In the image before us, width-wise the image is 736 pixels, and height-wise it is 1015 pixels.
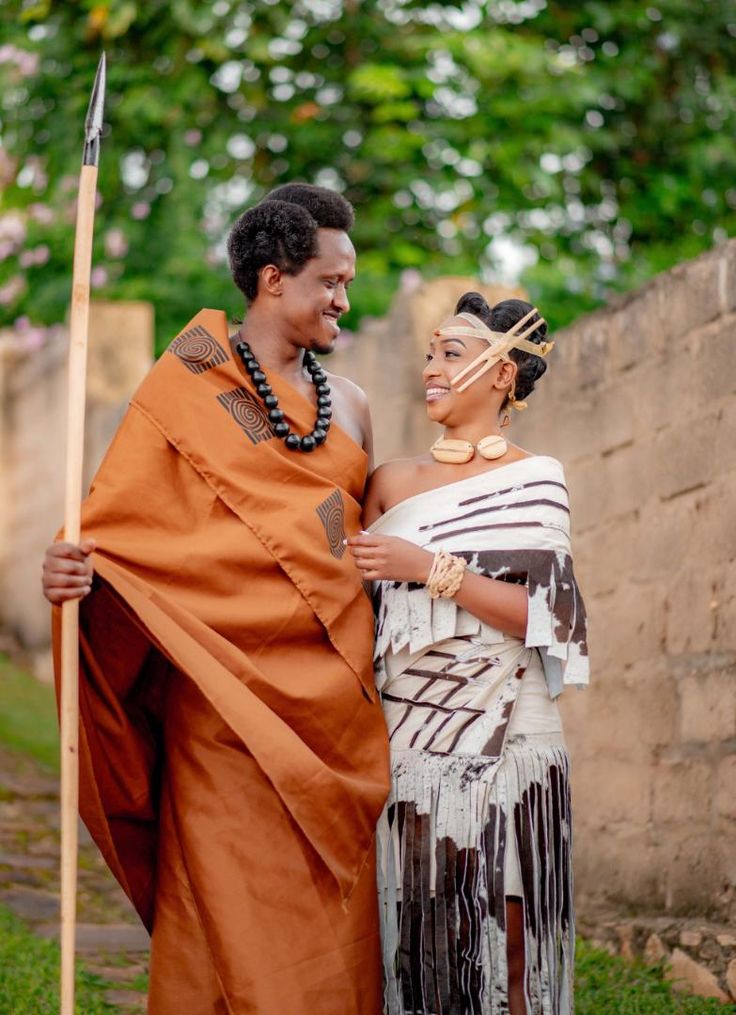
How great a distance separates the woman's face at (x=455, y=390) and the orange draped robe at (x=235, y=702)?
0.31 m

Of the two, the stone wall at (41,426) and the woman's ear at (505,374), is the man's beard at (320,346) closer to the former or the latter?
the woman's ear at (505,374)

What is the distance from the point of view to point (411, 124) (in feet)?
33.3

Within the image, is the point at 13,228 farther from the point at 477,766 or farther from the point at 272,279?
the point at 477,766

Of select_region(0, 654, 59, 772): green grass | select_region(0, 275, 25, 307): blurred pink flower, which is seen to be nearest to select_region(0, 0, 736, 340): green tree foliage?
select_region(0, 275, 25, 307): blurred pink flower

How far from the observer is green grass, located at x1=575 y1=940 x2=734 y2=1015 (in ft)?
14.1

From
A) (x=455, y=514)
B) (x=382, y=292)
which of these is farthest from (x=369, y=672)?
(x=382, y=292)

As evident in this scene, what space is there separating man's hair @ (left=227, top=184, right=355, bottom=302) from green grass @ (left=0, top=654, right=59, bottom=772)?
212 inches

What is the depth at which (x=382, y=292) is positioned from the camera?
10.1 metres

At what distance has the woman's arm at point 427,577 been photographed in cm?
334

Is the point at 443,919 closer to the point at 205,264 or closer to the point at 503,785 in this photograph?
the point at 503,785

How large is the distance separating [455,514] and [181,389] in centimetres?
67

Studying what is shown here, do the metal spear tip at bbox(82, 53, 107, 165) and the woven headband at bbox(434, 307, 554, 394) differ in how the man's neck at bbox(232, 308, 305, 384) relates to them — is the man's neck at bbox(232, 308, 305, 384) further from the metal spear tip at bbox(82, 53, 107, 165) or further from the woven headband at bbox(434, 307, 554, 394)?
the metal spear tip at bbox(82, 53, 107, 165)

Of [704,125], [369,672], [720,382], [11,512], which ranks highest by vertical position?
[704,125]

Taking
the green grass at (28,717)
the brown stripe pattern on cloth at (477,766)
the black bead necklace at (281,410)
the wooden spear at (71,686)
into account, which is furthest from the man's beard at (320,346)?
the green grass at (28,717)
